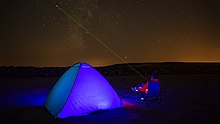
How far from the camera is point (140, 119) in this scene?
686 cm

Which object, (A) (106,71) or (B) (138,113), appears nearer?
(B) (138,113)

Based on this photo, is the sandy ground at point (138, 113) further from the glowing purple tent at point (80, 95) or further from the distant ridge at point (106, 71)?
the distant ridge at point (106, 71)

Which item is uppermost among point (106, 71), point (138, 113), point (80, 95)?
point (106, 71)

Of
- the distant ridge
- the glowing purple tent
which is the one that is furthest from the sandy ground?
the distant ridge

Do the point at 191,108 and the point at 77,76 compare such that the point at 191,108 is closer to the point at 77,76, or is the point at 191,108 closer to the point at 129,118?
the point at 129,118

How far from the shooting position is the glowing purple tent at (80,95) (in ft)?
23.8

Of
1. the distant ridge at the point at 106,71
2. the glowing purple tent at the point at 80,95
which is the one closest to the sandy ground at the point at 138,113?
the glowing purple tent at the point at 80,95

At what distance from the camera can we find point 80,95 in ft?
24.5

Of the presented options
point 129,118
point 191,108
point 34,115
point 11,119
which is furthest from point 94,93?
point 191,108

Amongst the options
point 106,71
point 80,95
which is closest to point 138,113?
point 80,95

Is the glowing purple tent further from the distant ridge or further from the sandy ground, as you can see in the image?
Result: the distant ridge

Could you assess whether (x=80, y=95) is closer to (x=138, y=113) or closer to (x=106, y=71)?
(x=138, y=113)

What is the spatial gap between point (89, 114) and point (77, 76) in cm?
118

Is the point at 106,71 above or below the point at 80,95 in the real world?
above
